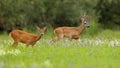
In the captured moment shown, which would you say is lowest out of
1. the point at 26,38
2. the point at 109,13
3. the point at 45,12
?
the point at 109,13

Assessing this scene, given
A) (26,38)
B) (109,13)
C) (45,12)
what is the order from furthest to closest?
(109,13)
(45,12)
(26,38)

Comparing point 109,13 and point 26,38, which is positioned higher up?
point 26,38

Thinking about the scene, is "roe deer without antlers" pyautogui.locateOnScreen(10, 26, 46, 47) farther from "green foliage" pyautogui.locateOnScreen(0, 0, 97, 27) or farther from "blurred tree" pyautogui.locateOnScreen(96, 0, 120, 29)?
"blurred tree" pyautogui.locateOnScreen(96, 0, 120, 29)

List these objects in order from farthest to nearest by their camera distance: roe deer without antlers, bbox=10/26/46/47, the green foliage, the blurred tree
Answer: the blurred tree < the green foliage < roe deer without antlers, bbox=10/26/46/47

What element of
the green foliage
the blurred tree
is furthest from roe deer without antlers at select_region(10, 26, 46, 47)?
the blurred tree

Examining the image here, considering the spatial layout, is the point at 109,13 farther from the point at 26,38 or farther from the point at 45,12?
the point at 26,38

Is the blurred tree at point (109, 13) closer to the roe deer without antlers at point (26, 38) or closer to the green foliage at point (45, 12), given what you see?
the green foliage at point (45, 12)

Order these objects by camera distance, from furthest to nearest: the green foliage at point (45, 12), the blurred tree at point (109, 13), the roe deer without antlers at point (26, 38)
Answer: the blurred tree at point (109, 13) → the green foliage at point (45, 12) → the roe deer without antlers at point (26, 38)

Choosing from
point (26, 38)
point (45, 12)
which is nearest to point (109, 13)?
point (45, 12)

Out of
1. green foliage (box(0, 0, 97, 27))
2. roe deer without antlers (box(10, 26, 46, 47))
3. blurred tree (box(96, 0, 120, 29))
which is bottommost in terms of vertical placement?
blurred tree (box(96, 0, 120, 29))

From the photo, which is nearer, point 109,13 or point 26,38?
point 26,38

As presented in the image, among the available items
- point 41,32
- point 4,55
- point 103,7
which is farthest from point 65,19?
point 4,55

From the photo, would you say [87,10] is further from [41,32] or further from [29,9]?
[41,32]

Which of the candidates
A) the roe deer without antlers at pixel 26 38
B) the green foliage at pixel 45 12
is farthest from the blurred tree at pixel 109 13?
the roe deer without antlers at pixel 26 38
